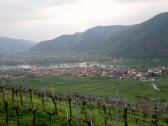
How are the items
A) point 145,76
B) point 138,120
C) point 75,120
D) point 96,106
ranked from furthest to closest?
point 145,76 → point 96,106 → point 138,120 → point 75,120

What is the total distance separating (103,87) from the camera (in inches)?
6122

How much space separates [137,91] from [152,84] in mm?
18264

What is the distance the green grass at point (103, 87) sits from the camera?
454 feet

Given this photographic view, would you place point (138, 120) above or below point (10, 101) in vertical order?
below

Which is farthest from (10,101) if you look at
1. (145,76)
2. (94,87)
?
(145,76)

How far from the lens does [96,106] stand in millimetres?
79500

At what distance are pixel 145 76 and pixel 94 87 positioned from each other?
4269cm

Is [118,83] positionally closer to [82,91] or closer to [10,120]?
[82,91]

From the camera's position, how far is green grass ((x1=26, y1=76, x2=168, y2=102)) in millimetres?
138375

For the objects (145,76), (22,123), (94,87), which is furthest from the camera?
(145,76)

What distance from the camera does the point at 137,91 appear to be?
144125 mm

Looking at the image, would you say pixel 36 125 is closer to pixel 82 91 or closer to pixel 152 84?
pixel 82 91

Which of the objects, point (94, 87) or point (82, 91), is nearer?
point (82, 91)

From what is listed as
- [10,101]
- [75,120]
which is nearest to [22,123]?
[75,120]
